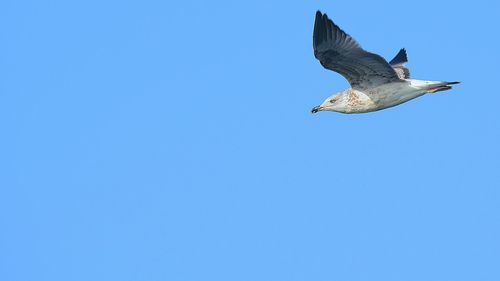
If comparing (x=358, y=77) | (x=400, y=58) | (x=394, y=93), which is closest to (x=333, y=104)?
(x=358, y=77)

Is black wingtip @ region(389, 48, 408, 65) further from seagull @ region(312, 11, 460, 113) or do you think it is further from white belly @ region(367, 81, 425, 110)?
white belly @ region(367, 81, 425, 110)

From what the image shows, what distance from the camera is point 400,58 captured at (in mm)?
25594

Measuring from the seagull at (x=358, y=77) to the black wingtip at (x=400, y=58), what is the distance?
394 cm

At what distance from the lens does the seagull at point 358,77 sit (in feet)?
64.1

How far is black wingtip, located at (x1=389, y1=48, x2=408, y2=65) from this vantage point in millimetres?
25344

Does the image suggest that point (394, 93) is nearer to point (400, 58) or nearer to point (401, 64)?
point (401, 64)

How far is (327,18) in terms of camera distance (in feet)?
63.2

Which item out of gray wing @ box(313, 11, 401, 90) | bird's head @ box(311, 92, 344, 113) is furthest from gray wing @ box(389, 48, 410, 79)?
gray wing @ box(313, 11, 401, 90)

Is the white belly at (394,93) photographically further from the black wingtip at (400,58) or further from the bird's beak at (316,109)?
the black wingtip at (400,58)

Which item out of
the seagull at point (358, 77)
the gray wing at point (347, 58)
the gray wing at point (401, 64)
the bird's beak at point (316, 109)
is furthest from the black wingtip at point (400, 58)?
the gray wing at point (347, 58)

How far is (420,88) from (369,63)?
1.53 meters

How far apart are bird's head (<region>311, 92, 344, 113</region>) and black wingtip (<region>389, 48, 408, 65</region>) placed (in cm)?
380

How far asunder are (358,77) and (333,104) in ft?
4.28

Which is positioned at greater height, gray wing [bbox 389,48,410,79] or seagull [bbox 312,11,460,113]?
gray wing [bbox 389,48,410,79]
